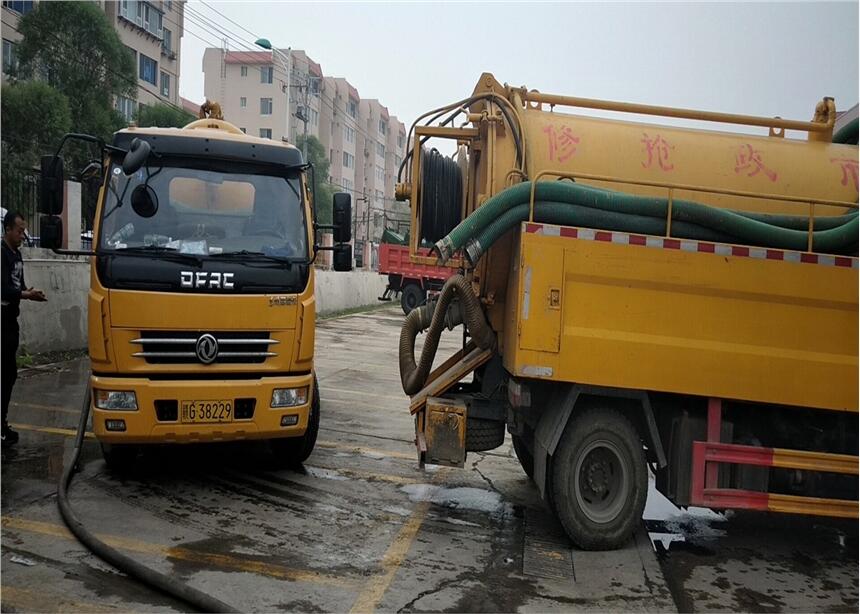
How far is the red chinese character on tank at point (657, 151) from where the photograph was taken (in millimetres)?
5633

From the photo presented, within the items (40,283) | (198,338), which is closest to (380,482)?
(198,338)

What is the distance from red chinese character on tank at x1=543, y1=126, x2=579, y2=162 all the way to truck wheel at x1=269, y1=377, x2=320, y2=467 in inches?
120

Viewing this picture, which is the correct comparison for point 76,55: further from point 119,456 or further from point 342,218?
point 119,456

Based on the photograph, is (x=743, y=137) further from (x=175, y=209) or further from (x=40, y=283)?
(x=40, y=283)

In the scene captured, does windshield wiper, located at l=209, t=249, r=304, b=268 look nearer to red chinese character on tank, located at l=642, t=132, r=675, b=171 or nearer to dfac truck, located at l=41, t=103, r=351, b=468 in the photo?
dfac truck, located at l=41, t=103, r=351, b=468

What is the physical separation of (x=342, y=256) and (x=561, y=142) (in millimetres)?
2202

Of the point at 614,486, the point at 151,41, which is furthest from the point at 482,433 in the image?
the point at 151,41

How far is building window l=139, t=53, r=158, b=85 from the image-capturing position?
152 ft

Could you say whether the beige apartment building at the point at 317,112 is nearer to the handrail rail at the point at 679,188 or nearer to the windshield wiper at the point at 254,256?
the windshield wiper at the point at 254,256

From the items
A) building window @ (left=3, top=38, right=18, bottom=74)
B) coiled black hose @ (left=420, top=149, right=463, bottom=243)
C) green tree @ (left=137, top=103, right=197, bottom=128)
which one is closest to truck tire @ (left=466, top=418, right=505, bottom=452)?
coiled black hose @ (left=420, top=149, right=463, bottom=243)

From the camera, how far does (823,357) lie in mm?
5125

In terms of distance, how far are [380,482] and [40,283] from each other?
7.65m

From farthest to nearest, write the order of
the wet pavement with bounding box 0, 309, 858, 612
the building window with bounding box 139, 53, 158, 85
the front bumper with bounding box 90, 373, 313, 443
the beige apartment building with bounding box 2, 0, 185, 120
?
the building window with bounding box 139, 53, 158, 85 < the beige apartment building with bounding box 2, 0, 185, 120 < the front bumper with bounding box 90, 373, 313, 443 < the wet pavement with bounding box 0, 309, 858, 612

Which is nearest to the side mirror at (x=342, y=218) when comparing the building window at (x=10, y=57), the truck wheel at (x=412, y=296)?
the truck wheel at (x=412, y=296)
